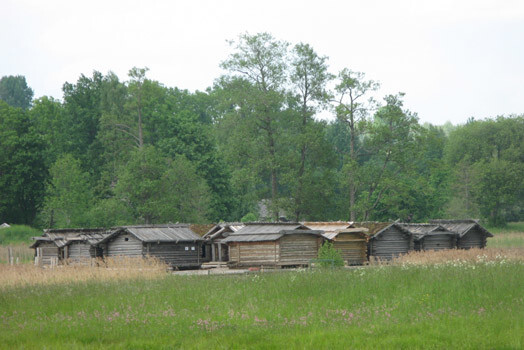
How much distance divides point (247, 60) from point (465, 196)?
34237 mm

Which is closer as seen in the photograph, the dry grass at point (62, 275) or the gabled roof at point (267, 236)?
the dry grass at point (62, 275)

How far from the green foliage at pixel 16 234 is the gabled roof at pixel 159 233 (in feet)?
71.2

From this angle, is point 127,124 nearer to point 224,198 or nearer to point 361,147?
point 224,198

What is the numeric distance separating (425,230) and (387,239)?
3805 millimetres

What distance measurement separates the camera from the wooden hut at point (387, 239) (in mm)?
54562

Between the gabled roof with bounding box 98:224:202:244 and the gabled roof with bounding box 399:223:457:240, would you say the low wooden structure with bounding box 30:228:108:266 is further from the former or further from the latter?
the gabled roof with bounding box 399:223:457:240

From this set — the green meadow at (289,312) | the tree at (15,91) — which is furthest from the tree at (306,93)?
the tree at (15,91)

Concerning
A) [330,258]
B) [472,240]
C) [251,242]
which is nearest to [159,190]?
[251,242]

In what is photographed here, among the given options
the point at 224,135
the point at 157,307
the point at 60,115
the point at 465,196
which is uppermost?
the point at 60,115

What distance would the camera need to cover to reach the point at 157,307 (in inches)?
803

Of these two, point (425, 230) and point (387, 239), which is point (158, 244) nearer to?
point (387, 239)

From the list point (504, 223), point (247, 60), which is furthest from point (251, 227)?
point (504, 223)

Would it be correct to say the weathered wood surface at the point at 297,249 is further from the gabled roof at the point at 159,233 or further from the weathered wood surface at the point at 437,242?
the weathered wood surface at the point at 437,242

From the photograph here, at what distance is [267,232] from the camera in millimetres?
49156
